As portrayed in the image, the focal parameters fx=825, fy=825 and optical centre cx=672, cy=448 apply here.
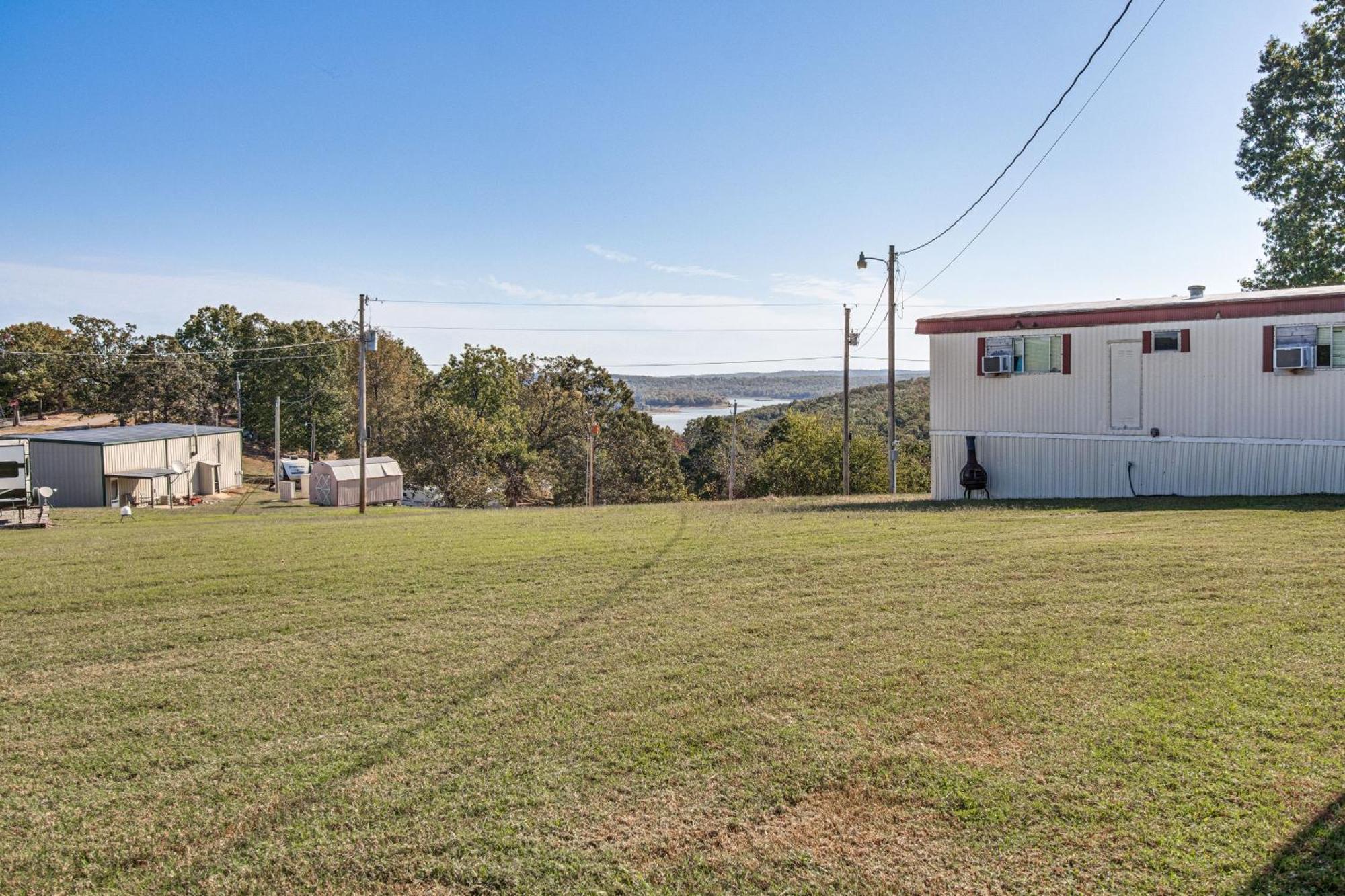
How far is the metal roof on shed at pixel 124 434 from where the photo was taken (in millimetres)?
33744

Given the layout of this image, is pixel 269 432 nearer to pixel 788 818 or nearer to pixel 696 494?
pixel 696 494

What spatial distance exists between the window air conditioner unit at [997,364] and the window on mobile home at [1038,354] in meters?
0.10

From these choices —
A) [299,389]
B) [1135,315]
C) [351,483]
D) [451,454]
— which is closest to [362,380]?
[351,483]

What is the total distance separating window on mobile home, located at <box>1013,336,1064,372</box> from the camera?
16156mm

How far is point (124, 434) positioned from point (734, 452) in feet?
94.7

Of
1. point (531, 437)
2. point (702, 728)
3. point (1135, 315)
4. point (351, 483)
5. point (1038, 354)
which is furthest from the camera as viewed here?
point (531, 437)

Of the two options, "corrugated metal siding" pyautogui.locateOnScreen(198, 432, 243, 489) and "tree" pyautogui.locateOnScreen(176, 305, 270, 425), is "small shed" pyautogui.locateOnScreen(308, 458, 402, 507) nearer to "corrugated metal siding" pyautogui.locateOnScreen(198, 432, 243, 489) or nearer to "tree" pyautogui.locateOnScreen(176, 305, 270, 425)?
"corrugated metal siding" pyautogui.locateOnScreen(198, 432, 243, 489)

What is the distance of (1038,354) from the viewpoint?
53.7ft

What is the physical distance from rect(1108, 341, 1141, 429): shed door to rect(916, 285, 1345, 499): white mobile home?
0.02m

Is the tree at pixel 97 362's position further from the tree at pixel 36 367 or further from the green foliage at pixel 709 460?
the green foliage at pixel 709 460

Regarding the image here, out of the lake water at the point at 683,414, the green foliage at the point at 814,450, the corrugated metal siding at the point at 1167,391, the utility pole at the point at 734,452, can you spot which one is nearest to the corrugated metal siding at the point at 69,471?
Answer: the utility pole at the point at 734,452

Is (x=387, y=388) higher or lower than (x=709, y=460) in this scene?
higher

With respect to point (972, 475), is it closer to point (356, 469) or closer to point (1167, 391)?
point (1167, 391)

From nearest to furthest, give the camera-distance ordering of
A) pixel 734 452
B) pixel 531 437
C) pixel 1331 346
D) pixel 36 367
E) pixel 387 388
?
pixel 1331 346, pixel 734 452, pixel 531 437, pixel 36 367, pixel 387 388
